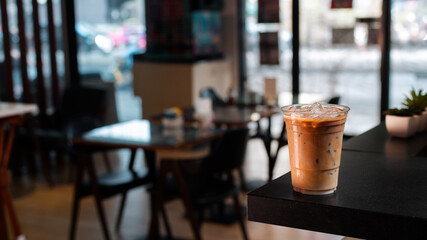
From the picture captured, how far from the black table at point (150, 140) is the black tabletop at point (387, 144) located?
166 centimetres

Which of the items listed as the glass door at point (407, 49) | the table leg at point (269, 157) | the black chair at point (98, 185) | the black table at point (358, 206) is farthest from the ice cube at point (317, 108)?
the glass door at point (407, 49)

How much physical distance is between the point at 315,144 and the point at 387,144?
832 mm

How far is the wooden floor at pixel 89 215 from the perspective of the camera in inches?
174

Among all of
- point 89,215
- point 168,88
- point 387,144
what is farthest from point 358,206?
point 168,88

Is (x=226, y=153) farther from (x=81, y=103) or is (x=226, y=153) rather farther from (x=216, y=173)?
(x=81, y=103)

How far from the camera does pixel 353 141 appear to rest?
2121 millimetres

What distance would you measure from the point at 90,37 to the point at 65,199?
2.94 metres

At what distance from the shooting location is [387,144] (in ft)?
6.84

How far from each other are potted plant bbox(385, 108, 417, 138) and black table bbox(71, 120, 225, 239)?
1699mm

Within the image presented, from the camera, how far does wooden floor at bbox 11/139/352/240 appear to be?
14.5ft

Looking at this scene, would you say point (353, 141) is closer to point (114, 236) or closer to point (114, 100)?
point (114, 236)

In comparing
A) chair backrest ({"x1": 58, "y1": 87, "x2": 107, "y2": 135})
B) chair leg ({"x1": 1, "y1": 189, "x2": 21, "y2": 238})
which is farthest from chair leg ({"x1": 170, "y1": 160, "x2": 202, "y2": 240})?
chair backrest ({"x1": 58, "y1": 87, "x2": 107, "y2": 135})

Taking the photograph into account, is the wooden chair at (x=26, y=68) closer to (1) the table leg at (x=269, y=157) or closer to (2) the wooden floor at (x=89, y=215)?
(2) the wooden floor at (x=89, y=215)

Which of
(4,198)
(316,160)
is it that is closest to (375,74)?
(4,198)
